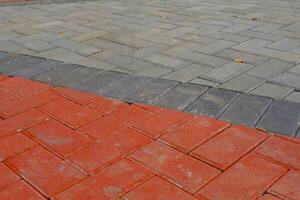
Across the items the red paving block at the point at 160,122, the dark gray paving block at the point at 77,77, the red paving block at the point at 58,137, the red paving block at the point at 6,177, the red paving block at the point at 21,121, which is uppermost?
the red paving block at the point at 160,122

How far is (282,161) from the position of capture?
103 inches

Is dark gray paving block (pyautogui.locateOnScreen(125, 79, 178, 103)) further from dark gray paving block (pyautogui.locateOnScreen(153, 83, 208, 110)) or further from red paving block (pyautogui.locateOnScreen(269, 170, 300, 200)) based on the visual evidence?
red paving block (pyautogui.locateOnScreen(269, 170, 300, 200))

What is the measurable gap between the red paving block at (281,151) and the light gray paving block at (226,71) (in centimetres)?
109

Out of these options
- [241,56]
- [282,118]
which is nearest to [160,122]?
[282,118]

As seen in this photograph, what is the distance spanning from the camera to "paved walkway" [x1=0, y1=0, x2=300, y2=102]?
13.1ft

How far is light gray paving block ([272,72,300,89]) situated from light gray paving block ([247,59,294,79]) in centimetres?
8

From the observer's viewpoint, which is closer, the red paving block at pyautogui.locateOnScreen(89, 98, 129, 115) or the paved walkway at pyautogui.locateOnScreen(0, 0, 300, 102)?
the red paving block at pyautogui.locateOnScreen(89, 98, 129, 115)

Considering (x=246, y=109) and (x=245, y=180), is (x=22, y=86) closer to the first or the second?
(x=246, y=109)

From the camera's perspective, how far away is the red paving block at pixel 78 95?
354 cm

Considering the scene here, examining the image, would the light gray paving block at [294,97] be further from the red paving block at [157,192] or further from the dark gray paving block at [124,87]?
the red paving block at [157,192]

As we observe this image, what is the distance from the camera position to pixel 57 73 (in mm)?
4172

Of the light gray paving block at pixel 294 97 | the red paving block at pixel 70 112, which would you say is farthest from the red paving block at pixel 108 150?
the light gray paving block at pixel 294 97

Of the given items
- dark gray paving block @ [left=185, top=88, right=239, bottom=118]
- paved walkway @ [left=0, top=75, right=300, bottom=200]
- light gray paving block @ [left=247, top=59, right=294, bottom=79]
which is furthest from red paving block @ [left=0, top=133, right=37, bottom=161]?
light gray paving block @ [left=247, top=59, right=294, bottom=79]

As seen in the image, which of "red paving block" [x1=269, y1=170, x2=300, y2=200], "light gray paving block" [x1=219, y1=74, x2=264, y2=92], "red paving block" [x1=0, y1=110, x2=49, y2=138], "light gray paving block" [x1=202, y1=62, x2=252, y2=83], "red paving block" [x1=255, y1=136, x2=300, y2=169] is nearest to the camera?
"red paving block" [x1=269, y1=170, x2=300, y2=200]
